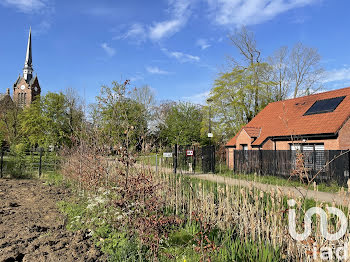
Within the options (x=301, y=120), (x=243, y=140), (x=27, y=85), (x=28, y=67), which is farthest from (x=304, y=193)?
(x=28, y=67)

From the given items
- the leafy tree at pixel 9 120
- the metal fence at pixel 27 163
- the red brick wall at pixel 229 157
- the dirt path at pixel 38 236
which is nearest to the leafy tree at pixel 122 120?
the dirt path at pixel 38 236

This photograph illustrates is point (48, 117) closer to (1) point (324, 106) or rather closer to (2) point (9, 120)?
(2) point (9, 120)

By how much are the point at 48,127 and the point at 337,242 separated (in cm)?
3433

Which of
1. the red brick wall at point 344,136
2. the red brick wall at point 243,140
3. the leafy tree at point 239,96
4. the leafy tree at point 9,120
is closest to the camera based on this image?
the red brick wall at point 344,136

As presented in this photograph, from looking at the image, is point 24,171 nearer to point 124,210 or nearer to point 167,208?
point 167,208

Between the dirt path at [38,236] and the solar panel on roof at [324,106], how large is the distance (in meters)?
15.6

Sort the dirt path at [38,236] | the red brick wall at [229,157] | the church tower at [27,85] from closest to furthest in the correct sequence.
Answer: the dirt path at [38,236] < the red brick wall at [229,157] < the church tower at [27,85]

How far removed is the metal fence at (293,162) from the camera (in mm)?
11453

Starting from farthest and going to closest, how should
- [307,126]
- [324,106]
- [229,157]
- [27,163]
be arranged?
[229,157]
[324,106]
[307,126]
[27,163]

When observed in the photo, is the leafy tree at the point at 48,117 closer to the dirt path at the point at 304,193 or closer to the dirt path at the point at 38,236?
the dirt path at the point at 38,236

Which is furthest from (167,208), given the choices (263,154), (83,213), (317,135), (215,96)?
(215,96)

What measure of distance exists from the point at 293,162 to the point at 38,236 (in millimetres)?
11766

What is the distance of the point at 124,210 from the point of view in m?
4.20

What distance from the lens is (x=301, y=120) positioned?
16.6 meters
